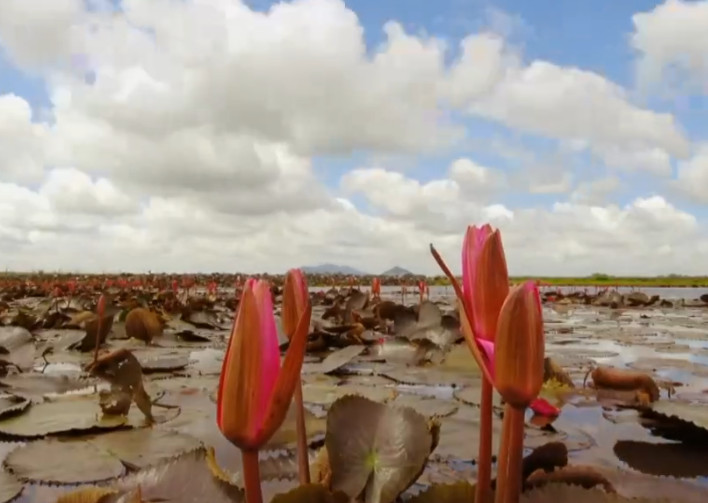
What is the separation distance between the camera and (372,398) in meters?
2.59

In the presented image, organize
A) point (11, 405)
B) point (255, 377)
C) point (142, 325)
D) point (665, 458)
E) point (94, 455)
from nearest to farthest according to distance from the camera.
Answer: point (255, 377) < point (665, 458) < point (94, 455) < point (11, 405) < point (142, 325)

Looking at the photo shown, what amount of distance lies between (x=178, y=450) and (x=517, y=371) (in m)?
1.34

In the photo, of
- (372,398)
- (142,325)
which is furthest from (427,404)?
(142,325)

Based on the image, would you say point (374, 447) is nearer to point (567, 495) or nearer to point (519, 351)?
point (567, 495)

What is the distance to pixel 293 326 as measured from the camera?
1.04m

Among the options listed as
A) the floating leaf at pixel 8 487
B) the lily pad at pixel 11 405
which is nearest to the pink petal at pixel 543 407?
the floating leaf at pixel 8 487

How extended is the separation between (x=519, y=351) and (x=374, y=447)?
0.53 metres

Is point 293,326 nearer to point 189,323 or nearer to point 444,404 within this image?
point 444,404

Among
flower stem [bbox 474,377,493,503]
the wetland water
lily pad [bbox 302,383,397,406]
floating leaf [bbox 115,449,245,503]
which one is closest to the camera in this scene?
flower stem [bbox 474,377,493,503]

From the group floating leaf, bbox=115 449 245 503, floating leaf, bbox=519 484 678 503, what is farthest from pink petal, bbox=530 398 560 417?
floating leaf, bbox=115 449 245 503

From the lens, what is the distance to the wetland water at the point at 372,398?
1.53 m

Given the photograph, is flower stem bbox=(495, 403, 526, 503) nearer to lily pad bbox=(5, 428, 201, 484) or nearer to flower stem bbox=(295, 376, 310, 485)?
flower stem bbox=(295, 376, 310, 485)

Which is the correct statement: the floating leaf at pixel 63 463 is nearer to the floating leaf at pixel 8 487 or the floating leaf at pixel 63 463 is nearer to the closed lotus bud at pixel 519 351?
the floating leaf at pixel 8 487

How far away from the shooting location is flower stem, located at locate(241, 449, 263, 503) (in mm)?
671
